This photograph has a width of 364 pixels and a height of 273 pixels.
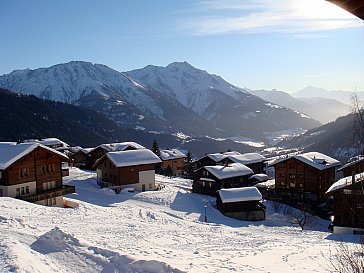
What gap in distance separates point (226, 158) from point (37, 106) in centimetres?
13995

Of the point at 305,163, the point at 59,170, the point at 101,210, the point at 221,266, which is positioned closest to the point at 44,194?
the point at 59,170

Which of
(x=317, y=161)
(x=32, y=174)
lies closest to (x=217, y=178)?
(x=317, y=161)

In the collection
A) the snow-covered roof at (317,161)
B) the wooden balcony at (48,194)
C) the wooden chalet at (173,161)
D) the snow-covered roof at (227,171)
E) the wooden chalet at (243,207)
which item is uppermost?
the wooden balcony at (48,194)

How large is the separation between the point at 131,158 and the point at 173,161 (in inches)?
1582

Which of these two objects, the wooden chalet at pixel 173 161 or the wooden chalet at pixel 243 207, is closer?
the wooden chalet at pixel 243 207

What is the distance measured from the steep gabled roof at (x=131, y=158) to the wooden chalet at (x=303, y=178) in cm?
1738

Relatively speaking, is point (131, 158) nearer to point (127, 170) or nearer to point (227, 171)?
point (127, 170)

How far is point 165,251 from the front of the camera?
51.2 feet

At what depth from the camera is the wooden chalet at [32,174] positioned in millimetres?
32188

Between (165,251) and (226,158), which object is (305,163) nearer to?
(226,158)

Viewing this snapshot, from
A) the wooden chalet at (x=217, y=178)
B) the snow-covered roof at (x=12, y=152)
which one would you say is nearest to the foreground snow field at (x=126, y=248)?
the snow-covered roof at (x=12, y=152)

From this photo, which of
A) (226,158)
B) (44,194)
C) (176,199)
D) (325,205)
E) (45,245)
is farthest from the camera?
(226,158)

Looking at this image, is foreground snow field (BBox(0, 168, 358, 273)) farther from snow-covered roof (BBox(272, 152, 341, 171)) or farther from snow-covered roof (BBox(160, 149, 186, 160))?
snow-covered roof (BBox(160, 149, 186, 160))

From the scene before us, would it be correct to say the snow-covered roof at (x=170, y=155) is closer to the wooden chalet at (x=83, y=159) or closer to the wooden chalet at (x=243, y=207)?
the wooden chalet at (x=83, y=159)
